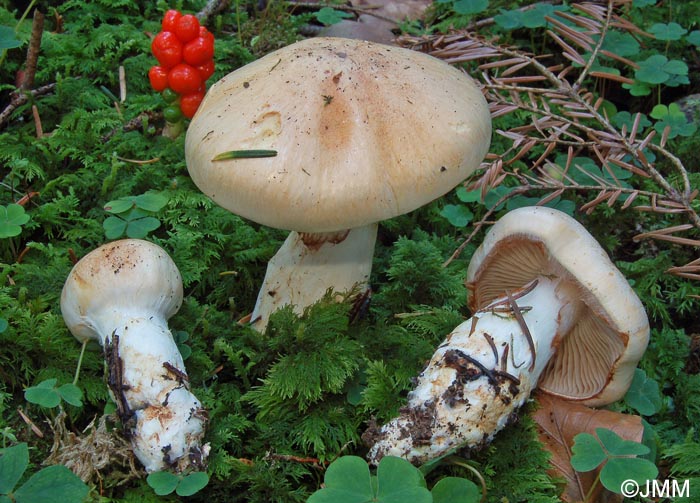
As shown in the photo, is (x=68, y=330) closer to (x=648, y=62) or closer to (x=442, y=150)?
(x=442, y=150)

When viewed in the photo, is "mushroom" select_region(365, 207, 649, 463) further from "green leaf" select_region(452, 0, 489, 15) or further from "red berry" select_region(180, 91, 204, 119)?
"green leaf" select_region(452, 0, 489, 15)

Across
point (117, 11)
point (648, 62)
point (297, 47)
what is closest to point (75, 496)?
point (297, 47)

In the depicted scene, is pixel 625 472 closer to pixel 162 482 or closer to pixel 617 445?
pixel 617 445

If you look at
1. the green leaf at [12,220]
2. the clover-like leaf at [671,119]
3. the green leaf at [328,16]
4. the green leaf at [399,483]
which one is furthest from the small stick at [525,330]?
the green leaf at [328,16]

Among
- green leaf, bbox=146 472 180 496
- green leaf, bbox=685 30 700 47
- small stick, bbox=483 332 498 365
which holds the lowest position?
green leaf, bbox=146 472 180 496

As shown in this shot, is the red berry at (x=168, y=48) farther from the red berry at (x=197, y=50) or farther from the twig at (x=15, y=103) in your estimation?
the twig at (x=15, y=103)

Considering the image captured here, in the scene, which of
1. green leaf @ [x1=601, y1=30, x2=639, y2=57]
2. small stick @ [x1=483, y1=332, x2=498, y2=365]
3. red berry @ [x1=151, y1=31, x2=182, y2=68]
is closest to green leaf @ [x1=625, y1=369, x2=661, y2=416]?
small stick @ [x1=483, y1=332, x2=498, y2=365]
